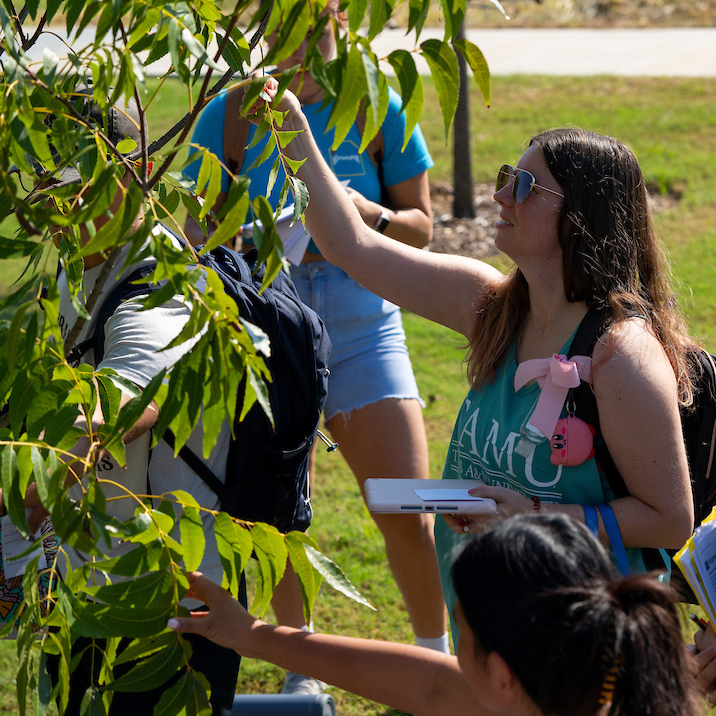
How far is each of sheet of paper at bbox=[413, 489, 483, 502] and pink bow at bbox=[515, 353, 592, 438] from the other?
0.23 m

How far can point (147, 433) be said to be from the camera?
2.11m

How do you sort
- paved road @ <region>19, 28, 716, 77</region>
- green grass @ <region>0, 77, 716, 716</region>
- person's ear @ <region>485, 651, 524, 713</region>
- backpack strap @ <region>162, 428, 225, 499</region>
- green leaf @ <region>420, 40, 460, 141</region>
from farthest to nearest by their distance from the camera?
paved road @ <region>19, 28, 716, 77</region>
green grass @ <region>0, 77, 716, 716</region>
backpack strap @ <region>162, 428, 225, 499</region>
person's ear @ <region>485, 651, 524, 713</region>
green leaf @ <region>420, 40, 460, 141</region>

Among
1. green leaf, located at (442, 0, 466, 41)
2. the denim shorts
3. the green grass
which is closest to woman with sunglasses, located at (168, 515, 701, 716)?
green leaf, located at (442, 0, 466, 41)

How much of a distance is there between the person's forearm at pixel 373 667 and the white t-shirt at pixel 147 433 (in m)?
0.54

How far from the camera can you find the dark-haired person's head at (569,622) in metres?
1.33

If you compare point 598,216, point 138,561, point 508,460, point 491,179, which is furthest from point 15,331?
point 491,179

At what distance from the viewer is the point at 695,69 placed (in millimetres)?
12406

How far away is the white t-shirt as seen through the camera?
1877 millimetres

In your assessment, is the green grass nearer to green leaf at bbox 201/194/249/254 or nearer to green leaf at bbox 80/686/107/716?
green leaf at bbox 201/194/249/254

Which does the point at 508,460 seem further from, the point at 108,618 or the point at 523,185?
the point at 108,618

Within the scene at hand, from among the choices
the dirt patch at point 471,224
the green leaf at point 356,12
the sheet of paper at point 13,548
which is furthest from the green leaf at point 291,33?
the dirt patch at point 471,224

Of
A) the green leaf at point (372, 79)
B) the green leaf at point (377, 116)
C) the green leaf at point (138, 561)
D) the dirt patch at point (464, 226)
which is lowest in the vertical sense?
the dirt patch at point (464, 226)

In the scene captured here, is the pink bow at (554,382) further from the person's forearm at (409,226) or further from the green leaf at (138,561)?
the person's forearm at (409,226)

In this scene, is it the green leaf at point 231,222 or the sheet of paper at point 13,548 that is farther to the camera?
the sheet of paper at point 13,548
